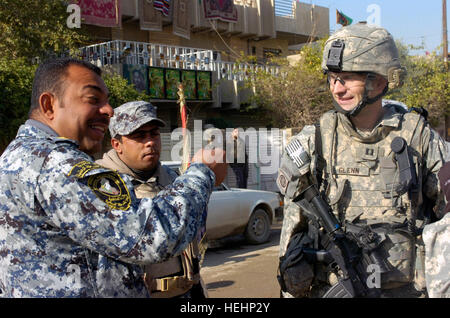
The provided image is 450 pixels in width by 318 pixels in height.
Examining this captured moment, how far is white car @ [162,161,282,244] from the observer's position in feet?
27.3

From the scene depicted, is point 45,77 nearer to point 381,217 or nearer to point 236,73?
point 381,217

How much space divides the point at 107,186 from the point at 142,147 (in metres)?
1.24

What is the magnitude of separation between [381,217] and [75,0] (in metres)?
13.1

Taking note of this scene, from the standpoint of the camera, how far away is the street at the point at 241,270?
6.24 m

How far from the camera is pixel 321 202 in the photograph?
2611 millimetres

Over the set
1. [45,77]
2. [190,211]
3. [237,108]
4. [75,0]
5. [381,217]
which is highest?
[75,0]

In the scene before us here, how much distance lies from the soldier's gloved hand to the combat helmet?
116 cm

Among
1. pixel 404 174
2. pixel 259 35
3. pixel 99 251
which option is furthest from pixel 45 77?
pixel 259 35

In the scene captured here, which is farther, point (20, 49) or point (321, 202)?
point (20, 49)

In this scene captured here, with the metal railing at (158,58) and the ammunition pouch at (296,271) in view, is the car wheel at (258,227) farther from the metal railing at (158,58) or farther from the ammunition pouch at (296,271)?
the metal railing at (158,58)

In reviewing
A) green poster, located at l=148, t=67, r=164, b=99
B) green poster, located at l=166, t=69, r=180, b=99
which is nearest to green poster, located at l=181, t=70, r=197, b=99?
green poster, located at l=166, t=69, r=180, b=99

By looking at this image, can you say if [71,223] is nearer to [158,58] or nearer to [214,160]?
[214,160]

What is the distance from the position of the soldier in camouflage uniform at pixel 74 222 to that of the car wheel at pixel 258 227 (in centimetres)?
743

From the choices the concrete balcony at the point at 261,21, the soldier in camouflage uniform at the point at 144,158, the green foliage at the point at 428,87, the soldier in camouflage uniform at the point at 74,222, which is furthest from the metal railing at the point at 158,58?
the soldier in camouflage uniform at the point at 74,222
